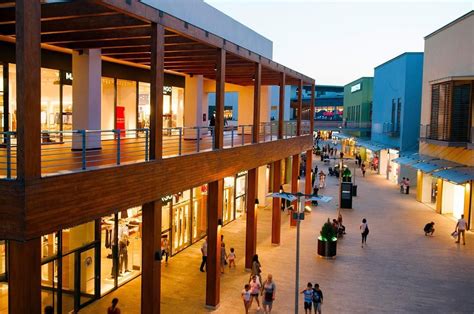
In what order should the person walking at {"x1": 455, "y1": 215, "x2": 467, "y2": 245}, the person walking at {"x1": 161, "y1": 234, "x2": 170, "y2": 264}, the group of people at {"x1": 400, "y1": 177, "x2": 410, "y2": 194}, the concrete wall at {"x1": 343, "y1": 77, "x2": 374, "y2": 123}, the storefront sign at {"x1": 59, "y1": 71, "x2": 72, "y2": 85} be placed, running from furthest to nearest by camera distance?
the concrete wall at {"x1": 343, "y1": 77, "x2": 374, "y2": 123}, the group of people at {"x1": 400, "y1": 177, "x2": 410, "y2": 194}, the person walking at {"x1": 455, "y1": 215, "x2": 467, "y2": 245}, the person walking at {"x1": 161, "y1": 234, "x2": 170, "y2": 264}, the storefront sign at {"x1": 59, "y1": 71, "x2": 72, "y2": 85}

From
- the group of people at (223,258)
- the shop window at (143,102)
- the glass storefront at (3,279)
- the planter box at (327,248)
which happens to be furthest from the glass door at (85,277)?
the planter box at (327,248)

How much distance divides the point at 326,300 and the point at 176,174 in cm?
700

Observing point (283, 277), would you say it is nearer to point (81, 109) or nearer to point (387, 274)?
point (387, 274)

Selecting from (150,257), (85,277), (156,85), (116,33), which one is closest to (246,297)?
(150,257)

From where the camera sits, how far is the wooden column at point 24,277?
7211 mm

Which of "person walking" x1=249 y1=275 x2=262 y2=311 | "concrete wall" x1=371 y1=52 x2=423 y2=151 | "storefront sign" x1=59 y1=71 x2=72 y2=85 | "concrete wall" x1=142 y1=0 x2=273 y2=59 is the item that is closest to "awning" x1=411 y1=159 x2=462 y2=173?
"concrete wall" x1=371 y1=52 x2=423 y2=151

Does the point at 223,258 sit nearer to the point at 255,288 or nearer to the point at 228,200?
the point at 255,288

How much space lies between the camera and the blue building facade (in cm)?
4291

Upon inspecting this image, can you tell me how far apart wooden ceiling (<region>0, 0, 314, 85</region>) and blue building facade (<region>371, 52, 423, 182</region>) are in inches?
1110

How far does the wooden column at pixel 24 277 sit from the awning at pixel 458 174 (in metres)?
21.6

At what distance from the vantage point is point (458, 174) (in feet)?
85.1

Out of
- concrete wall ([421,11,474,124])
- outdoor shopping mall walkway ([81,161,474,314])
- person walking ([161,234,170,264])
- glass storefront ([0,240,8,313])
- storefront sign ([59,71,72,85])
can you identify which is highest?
concrete wall ([421,11,474,124])

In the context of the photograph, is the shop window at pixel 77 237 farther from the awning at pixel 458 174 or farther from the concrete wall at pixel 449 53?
the concrete wall at pixel 449 53

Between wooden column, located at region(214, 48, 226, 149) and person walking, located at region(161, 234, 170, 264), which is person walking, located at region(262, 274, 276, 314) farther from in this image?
person walking, located at region(161, 234, 170, 264)
